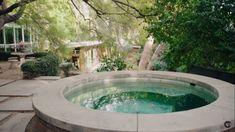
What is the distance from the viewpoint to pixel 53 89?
5.51 metres

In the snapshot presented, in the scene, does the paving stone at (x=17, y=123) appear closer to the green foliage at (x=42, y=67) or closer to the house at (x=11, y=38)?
the green foliage at (x=42, y=67)

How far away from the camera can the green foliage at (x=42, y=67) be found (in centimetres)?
1020

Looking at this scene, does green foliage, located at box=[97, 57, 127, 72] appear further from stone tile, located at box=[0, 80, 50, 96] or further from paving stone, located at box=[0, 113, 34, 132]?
paving stone, located at box=[0, 113, 34, 132]

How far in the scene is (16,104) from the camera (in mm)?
6488

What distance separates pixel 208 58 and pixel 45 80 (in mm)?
6249

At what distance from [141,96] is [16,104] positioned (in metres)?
3.39

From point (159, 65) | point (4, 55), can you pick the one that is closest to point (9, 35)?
point (4, 55)

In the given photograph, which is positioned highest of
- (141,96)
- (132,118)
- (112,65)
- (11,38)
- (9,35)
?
(9,35)

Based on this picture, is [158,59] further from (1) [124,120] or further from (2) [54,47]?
(1) [124,120]

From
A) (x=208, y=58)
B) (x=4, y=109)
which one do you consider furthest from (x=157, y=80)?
(x=4, y=109)

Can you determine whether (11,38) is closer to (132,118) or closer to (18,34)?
(18,34)

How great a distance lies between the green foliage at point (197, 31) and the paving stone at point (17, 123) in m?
4.93

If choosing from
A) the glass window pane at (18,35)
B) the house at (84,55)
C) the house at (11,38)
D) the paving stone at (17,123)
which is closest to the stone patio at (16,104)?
the paving stone at (17,123)

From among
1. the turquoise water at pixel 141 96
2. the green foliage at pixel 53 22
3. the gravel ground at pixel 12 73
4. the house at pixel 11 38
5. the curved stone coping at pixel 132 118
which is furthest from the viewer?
the house at pixel 11 38
